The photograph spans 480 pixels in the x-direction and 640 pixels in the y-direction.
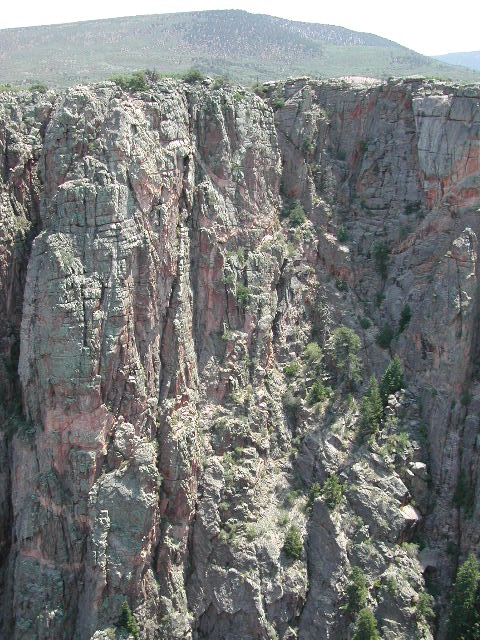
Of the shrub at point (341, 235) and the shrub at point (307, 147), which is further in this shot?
the shrub at point (307, 147)

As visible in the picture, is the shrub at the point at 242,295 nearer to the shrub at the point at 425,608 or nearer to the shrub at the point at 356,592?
the shrub at the point at 356,592

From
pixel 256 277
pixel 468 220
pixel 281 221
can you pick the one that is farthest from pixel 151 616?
pixel 468 220

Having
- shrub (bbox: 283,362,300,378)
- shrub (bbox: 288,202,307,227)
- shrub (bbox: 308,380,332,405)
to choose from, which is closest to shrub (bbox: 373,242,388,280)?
shrub (bbox: 288,202,307,227)

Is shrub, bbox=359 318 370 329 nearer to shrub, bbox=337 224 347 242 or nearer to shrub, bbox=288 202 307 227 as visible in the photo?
shrub, bbox=337 224 347 242

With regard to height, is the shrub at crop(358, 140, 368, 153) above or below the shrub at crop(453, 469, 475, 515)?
above

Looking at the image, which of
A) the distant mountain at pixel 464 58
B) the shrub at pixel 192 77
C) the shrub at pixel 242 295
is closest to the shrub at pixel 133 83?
the shrub at pixel 192 77

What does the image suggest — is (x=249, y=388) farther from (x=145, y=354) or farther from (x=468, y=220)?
(x=468, y=220)
